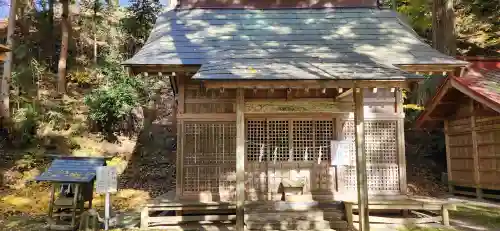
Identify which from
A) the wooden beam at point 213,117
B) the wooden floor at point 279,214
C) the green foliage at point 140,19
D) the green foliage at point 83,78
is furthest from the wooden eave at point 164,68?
the green foliage at point 83,78

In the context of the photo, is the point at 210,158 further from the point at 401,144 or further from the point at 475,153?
the point at 475,153

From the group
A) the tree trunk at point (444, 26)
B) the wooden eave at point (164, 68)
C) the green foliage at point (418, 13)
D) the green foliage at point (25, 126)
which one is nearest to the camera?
the wooden eave at point (164, 68)

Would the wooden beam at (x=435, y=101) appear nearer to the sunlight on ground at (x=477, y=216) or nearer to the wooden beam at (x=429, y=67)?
the wooden beam at (x=429, y=67)

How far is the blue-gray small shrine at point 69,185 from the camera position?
26.4 feet

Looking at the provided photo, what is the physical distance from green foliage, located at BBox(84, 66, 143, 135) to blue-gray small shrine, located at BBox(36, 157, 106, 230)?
25.2ft

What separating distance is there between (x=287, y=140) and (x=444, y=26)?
11087 millimetres

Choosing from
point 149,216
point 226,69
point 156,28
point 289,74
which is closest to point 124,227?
point 149,216

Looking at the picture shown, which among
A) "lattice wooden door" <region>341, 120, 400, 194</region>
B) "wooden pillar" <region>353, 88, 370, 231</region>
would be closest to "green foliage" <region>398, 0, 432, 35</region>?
"lattice wooden door" <region>341, 120, 400, 194</region>

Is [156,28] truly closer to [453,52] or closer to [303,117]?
[303,117]

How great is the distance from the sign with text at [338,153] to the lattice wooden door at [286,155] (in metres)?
0.24

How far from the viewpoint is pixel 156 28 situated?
37.3 feet

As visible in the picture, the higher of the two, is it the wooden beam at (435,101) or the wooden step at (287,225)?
the wooden beam at (435,101)

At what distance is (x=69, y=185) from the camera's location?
846cm

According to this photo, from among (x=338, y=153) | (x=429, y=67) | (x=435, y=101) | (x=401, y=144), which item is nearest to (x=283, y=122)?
(x=338, y=153)
